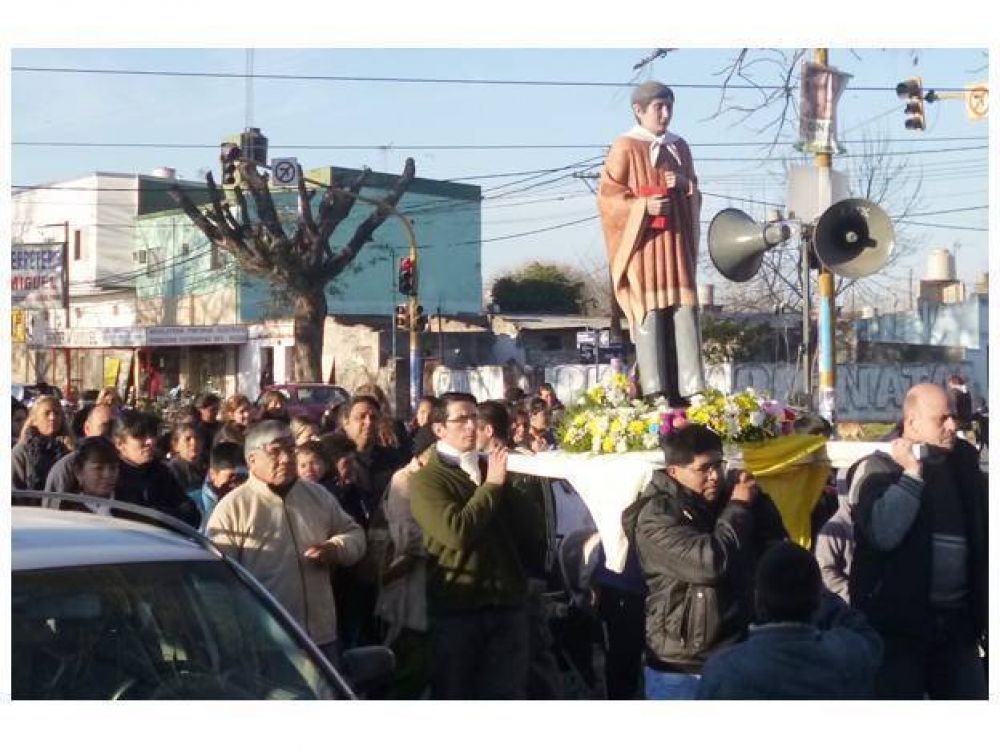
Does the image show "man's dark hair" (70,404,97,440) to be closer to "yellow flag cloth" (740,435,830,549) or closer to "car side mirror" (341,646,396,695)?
"yellow flag cloth" (740,435,830,549)

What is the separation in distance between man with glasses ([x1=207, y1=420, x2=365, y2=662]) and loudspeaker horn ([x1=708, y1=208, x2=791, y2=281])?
10.6ft

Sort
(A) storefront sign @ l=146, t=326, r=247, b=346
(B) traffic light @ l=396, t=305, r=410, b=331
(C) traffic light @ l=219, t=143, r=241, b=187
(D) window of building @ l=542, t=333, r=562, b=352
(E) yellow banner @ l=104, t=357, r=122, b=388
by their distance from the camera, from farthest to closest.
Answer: (D) window of building @ l=542, t=333, r=562, b=352, (E) yellow banner @ l=104, t=357, r=122, b=388, (A) storefront sign @ l=146, t=326, r=247, b=346, (B) traffic light @ l=396, t=305, r=410, b=331, (C) traffic light @ l=219, t=143, r=241, b=187

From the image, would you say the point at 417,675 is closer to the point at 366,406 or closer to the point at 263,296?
the point at 366,406

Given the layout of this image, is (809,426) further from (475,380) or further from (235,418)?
(475,380)

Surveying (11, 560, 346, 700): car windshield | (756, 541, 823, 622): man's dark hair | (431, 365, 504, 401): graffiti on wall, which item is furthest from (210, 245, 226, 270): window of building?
(756, 541, 823, 622): man's dark hair

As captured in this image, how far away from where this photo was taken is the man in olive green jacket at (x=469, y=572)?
19.1 feet

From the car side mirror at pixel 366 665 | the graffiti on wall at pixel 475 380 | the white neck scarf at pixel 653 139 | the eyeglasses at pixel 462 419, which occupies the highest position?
the white neck scarf at pixel 653 139

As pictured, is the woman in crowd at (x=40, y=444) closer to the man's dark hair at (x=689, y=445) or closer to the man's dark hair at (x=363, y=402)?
the man's dark hair at (x=363, y=402)

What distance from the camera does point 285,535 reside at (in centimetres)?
559

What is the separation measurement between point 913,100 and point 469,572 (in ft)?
37.1

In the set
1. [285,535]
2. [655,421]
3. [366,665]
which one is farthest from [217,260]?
[366,665]

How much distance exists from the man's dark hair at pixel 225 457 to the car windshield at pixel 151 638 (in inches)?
109

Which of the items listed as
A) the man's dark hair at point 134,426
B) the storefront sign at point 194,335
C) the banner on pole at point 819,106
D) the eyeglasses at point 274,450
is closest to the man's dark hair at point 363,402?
the man's dark hair at point 134,426

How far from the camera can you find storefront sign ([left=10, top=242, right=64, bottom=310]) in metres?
39.5
